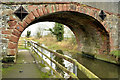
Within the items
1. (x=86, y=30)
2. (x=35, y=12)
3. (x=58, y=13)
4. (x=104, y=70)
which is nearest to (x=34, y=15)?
(x=35, y=12)

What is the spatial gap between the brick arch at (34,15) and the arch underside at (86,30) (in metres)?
0.34

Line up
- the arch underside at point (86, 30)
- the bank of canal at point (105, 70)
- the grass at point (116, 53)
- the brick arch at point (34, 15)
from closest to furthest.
Result: the brick arch at point (34, 15)
the bank of canal at point (105, 70)
the grass at point (116, 53)
the arch underside at point (86, 30)

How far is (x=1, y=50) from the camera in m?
5.46

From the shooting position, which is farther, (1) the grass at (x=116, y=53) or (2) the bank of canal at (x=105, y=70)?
(1) the grass at (x=116, y=53)

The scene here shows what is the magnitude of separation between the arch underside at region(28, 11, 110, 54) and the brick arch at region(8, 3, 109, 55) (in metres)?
0.34

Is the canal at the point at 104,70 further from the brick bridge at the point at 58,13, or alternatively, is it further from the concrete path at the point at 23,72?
the concrete path at the point at 23,72

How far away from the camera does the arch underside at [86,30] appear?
7980 millimetres

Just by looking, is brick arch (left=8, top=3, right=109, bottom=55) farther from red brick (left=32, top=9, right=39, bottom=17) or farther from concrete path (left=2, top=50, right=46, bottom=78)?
concrete path (left=2, top=50, right=46, bottom=78)

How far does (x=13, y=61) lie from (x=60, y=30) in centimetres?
1467

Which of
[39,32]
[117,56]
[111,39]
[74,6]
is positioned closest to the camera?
[74,6]

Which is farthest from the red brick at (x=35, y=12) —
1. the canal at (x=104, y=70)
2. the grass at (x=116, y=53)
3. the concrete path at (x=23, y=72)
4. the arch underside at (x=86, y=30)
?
the grass at (x=116, y=53)

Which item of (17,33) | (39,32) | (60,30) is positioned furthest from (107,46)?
(39,32)

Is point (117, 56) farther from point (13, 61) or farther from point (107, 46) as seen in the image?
point (13, 61)

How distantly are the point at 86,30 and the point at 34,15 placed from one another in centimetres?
578
